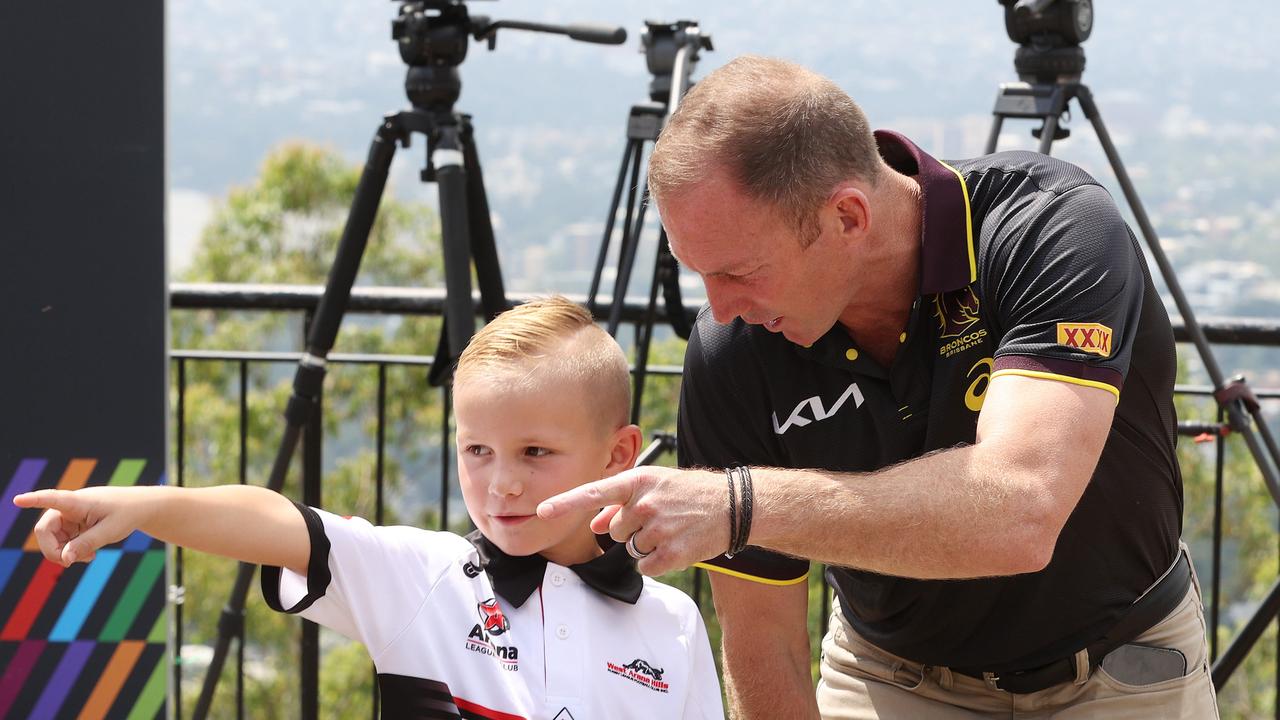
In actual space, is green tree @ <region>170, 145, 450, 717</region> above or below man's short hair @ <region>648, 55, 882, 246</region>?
below

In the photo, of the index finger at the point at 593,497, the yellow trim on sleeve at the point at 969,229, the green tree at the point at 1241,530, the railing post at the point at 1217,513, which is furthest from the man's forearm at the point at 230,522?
the green tree at the point at 1241,530

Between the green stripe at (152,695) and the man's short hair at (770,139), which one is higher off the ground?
the man's short hair at (770,139)

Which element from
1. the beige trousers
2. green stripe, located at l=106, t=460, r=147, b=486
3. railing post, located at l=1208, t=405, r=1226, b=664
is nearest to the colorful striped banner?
green stripe, located at l=106, t=460, r=147, b=486

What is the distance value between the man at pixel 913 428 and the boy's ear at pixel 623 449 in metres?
0.14

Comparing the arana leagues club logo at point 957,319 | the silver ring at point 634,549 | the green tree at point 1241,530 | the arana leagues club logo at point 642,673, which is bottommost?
the green tree at point 1241,530

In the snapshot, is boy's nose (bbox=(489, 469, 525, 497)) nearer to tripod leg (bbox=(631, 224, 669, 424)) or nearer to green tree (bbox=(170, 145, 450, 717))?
tripod leg (bbox=(631, 224, 669, 424))

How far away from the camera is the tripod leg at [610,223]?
9.54ft

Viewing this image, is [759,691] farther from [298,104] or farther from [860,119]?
[298,104]

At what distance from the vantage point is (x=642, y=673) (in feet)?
5.35

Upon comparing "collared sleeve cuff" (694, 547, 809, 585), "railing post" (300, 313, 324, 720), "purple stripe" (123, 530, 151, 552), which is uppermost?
"collared sleeve cuff" (694, 547, 809, 585)

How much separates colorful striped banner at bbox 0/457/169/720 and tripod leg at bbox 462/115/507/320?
907mm

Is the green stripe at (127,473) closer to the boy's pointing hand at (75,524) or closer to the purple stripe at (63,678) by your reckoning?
the purple stripe at (63,678)

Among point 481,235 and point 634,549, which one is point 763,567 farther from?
point 481,235

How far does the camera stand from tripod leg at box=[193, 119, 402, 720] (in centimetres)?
271
